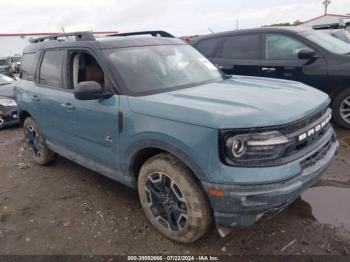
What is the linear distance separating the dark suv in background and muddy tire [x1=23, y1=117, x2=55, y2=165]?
3.67 m

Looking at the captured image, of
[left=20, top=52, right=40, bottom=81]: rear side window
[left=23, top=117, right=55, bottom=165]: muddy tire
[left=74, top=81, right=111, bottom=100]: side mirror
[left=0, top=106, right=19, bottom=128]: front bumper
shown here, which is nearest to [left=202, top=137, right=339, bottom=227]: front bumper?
[left=74, top=81, right=111, bottom=100]: side mirror

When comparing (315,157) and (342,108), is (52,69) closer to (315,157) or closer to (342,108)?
(315,157)

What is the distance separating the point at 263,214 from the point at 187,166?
0.68 metres

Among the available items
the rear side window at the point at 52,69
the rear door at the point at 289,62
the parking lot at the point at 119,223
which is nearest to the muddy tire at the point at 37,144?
the parking lot at the point at 119,223

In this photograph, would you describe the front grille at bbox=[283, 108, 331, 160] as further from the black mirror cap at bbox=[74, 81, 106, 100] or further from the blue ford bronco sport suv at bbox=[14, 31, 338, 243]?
the black mirror cap at bbox=[74, 81, 106, 100]

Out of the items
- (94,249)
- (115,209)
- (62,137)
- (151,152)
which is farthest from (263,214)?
(62,137)

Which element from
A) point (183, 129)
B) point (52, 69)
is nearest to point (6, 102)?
point (52, 69)

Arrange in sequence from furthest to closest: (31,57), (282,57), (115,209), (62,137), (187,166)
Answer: (282,57) < (31,57) < (62,137) < (115,209) < (187,166)

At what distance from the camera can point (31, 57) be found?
491 cm

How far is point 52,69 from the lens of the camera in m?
4.28

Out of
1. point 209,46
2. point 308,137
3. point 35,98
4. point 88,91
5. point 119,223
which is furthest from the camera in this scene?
point 209,46

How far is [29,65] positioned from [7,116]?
3.48 m

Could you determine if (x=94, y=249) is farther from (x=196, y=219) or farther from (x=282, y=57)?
(x=282, y=57)

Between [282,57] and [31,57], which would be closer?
[31,57]
